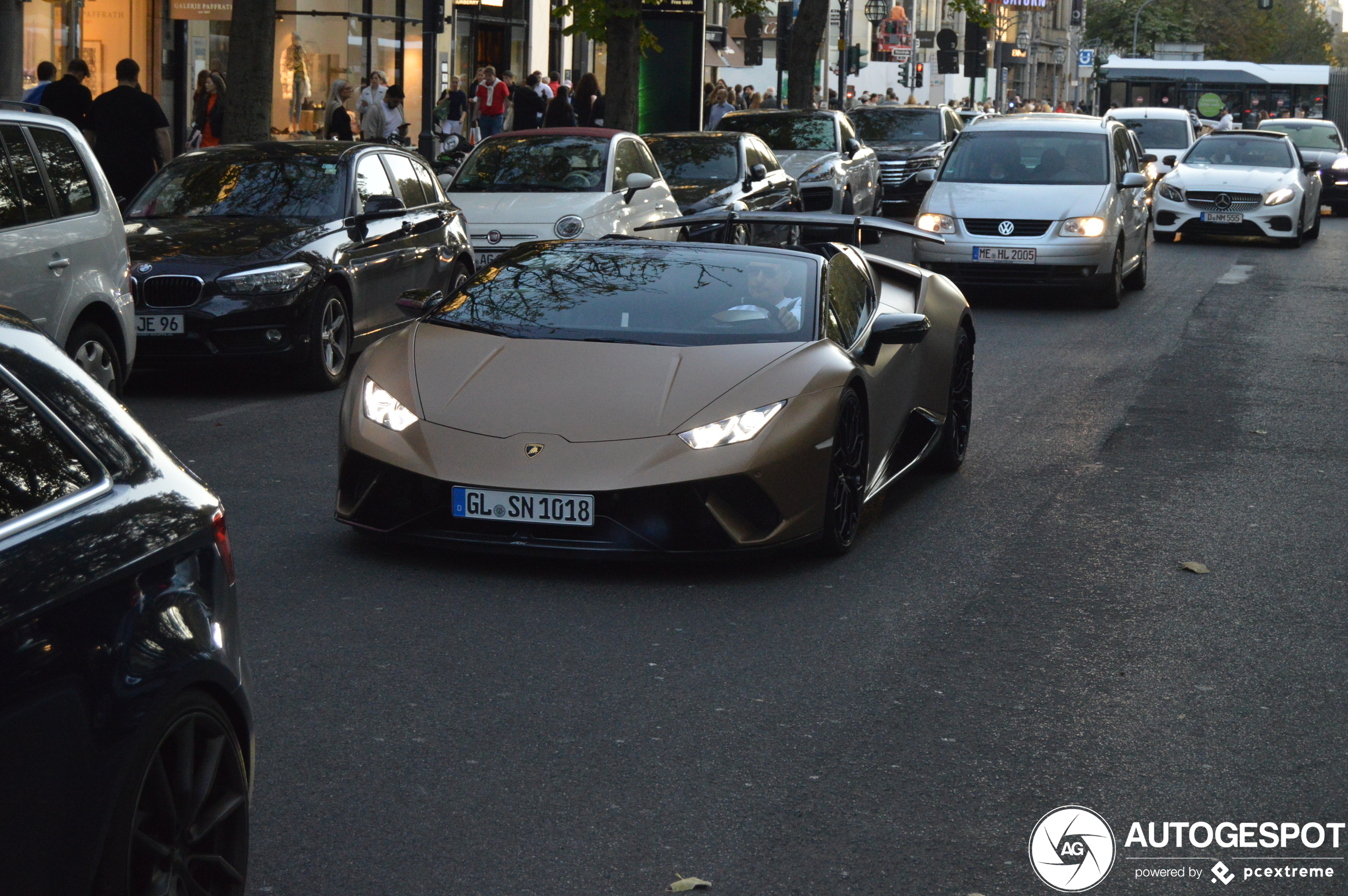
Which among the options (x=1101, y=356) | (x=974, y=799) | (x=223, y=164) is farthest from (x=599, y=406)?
(x=1101, y=356)

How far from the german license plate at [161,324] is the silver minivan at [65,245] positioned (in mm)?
1143

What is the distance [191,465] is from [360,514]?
7.65 ft

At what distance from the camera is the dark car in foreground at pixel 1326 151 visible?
32750 mm

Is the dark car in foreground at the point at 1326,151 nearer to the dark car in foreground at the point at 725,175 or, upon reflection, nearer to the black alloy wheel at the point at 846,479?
the dark car in foreground at the point at 725,175

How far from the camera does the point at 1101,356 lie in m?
14.1

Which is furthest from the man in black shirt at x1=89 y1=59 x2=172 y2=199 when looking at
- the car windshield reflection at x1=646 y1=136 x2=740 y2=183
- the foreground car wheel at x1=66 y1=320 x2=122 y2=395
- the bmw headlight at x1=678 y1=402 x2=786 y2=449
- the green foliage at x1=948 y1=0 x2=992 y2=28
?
the green foliage at x1=948 y1=0 x2=992 y2=28

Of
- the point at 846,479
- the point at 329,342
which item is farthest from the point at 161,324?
the point at 846,479

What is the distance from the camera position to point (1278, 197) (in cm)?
2481

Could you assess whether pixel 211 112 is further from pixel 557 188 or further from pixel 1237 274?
pixel 1237 274

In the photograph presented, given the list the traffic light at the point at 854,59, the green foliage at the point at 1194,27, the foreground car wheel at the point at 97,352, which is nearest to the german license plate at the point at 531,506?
the foreground car wheel at the point at 97,352

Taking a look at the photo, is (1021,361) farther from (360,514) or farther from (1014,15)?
(1014,15)

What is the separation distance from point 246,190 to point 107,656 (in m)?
9.79

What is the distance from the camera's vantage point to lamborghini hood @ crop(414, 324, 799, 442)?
21.8 ft

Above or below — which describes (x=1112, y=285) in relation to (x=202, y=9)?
below
